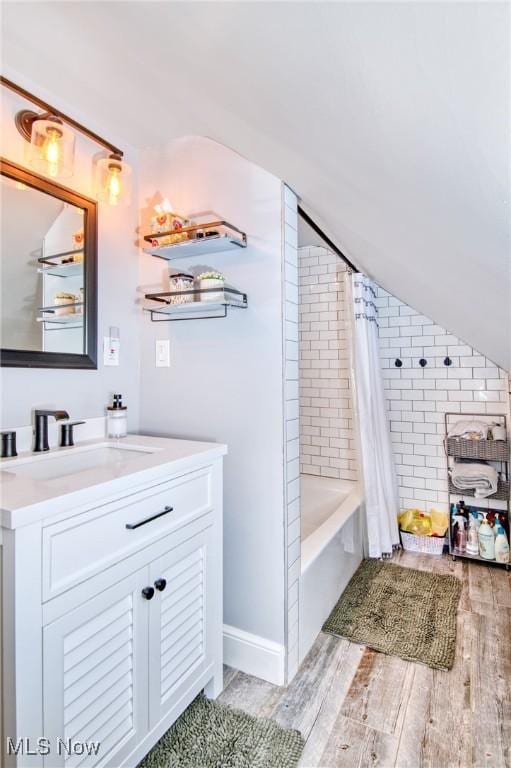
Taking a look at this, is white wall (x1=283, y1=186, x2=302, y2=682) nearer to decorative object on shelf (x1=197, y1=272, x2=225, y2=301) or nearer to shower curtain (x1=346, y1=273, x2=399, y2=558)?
decorative object on shelf (x1=197, y1=272, x2=225, y2=301)

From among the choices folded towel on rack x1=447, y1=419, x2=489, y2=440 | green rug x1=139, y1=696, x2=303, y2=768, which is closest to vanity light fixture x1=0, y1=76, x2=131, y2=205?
green rug x1=139, y1=696, x2=303, y2=768

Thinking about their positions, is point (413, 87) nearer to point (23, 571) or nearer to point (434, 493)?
point (23, 571)

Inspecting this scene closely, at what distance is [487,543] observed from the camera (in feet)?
8.05

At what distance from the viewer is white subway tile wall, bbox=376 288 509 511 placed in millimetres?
2627

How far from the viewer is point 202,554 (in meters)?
1.37

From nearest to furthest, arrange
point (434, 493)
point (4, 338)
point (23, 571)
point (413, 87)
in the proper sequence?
point (413, 87)
point (23, 571)
point (4, 338)
point (434, 493)

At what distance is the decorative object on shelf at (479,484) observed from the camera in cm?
245

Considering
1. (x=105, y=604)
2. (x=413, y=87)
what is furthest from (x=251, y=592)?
(x=413, y=87)

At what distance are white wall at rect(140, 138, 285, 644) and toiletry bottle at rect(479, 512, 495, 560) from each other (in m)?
1.64

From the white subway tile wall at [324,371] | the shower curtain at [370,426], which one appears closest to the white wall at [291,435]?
the shower curtain at [370,426]

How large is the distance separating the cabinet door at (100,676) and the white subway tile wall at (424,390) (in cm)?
226

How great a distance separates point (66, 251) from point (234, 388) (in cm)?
86

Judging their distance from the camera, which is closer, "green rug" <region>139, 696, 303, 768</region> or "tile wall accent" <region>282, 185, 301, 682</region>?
"green rug" <region>139, 696, 303, 768</region>

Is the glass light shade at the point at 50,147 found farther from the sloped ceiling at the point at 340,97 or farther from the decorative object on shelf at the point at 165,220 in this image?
the decorative object on shelf at the point at 165,220
